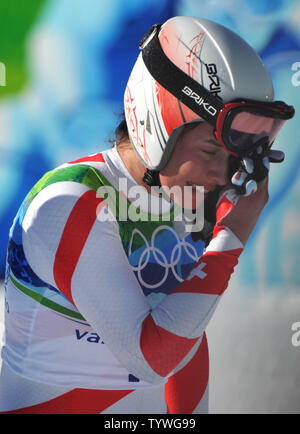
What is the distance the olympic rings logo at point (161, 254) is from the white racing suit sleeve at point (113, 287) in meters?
0.23

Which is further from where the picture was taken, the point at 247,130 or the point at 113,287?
the point at 247,130

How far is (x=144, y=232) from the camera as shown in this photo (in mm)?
1600

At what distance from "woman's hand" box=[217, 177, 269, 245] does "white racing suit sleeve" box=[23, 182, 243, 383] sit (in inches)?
4.0

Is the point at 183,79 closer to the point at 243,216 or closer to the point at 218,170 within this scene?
the point at 218,170

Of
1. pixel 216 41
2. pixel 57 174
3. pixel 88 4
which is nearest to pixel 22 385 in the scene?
pixel 57 174

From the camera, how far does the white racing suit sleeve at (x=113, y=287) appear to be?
1291 millimetres

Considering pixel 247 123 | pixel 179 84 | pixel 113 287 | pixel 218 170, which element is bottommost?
pixel 113 287

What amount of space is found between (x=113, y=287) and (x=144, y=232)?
34cm

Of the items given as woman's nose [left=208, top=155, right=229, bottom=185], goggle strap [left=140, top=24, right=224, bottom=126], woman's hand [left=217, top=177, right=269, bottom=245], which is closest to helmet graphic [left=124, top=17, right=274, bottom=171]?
goggle strap [left=140, top=24, right=224, bottom=126]

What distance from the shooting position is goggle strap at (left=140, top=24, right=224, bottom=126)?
1415mm

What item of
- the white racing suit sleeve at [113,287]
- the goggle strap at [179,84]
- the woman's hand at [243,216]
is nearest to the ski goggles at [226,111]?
the goggle strap at [179,84]

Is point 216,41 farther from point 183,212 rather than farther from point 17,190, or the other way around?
point 17,190

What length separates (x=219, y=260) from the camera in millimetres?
1365

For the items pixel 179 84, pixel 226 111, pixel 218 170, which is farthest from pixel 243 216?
pixel 179 84
